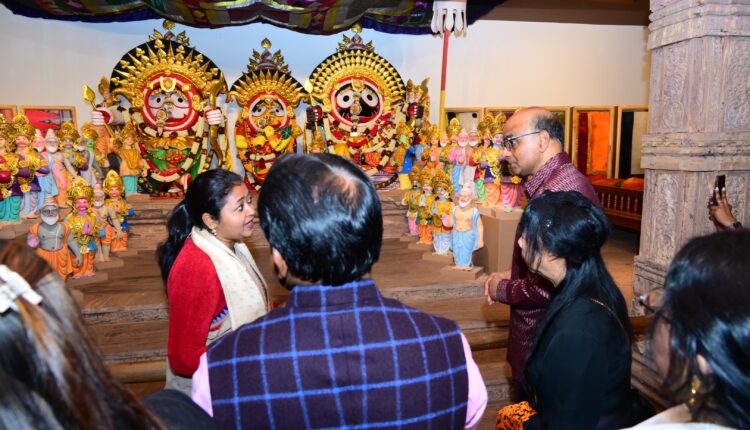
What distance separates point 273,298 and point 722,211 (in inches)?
119

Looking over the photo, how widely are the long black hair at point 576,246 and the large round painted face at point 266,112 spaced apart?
568 cm

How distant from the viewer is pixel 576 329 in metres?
1.25

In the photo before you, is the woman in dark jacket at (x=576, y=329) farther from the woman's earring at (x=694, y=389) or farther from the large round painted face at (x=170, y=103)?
the large round painted face at (x=170, y=103)

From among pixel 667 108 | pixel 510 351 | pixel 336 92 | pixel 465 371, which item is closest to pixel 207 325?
pixel 465 371

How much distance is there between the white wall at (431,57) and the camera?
265 inches

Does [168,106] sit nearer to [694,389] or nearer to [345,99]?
[345,99]

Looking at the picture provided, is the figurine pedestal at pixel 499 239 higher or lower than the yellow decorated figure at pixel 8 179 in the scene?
lower

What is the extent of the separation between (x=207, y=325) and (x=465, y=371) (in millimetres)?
1016

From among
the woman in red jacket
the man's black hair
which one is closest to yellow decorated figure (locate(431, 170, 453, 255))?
the man's black hair

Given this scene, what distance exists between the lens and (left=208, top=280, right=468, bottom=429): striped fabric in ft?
2.89

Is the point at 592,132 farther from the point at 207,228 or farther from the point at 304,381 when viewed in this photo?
the point at 304,381

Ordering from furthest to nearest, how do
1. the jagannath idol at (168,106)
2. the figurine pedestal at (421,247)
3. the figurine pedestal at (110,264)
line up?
the jagannath idol at (168,106), the figurine pedestal at (421,247), the figurine pedestal at (110,264)

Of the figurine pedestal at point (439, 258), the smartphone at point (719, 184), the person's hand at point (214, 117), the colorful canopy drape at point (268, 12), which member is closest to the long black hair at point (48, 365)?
the smartphone at point (719, 184)

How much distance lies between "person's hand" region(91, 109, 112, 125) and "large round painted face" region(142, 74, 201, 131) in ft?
1.44
